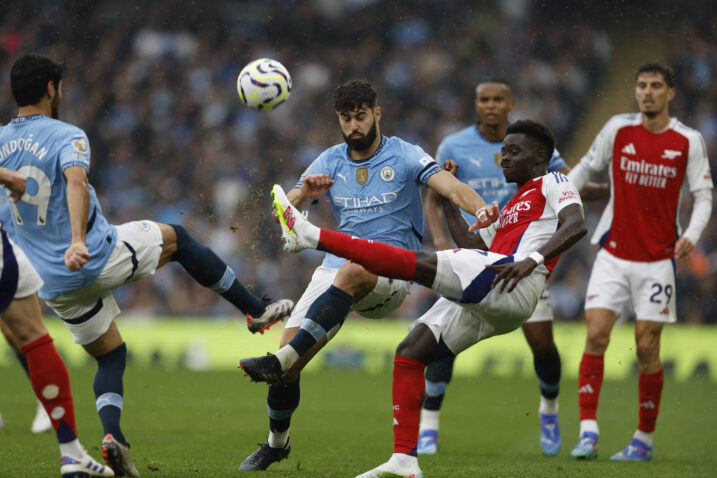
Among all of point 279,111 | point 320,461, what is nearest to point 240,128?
point 279,111

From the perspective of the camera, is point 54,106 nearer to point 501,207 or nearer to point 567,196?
point 567,196

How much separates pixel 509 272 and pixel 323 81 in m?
14.2

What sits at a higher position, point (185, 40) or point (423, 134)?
point (185, 40)

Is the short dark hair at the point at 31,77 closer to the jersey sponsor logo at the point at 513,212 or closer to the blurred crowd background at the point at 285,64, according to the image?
the jersey sponsor logo at the point at 513,212

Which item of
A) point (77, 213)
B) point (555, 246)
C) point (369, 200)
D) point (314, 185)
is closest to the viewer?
point (77, 213)

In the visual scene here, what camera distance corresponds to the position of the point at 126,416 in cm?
910

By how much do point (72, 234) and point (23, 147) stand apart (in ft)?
1.97

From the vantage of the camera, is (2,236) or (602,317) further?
(602,317)

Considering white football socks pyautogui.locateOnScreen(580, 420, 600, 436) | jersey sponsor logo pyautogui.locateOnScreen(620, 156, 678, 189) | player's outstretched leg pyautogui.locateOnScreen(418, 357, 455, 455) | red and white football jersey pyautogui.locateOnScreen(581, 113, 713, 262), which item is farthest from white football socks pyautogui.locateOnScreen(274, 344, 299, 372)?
jersey sponsor logo pyautogui.locateOnScreen(620, 156, 678, 189)

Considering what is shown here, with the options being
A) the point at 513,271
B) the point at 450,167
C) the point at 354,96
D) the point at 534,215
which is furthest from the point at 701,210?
the point at 354,96

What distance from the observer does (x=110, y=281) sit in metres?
5.41

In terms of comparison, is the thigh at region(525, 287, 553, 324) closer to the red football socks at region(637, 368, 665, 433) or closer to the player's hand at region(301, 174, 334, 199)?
the red football socks at region(637, 368, 665, 433)

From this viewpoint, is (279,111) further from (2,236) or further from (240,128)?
(2,236)

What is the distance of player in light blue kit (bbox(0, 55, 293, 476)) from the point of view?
5.07 meters
